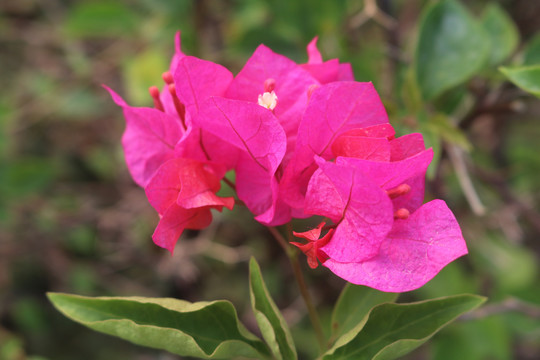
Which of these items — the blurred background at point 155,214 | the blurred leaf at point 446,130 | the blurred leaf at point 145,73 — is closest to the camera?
the blurred leaf at point 446,130

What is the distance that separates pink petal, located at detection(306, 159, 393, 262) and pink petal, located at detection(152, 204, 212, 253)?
0.45ft

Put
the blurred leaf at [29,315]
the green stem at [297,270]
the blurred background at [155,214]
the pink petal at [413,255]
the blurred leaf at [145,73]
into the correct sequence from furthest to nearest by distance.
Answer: the blurred leaf at [29,315]
the blurred leaf at [145,73]
the blurred background at [155,214]
the green stem at [297,270]
the pink petal at [413,255]

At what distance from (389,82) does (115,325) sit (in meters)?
0.80

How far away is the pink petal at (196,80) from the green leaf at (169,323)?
0.21 metres

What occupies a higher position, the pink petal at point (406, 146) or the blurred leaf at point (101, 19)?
the blurred leaf at point (101, 19)

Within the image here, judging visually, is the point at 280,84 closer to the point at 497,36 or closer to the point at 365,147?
the point at 365,147

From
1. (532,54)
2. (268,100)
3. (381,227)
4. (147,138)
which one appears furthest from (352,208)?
(532,54)

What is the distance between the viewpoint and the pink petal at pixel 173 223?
55cm

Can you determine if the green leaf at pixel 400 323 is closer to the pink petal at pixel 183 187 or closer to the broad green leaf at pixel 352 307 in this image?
the broad green leaf at pixel 352 307

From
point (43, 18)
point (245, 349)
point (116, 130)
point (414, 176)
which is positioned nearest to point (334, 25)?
point (414, 176)

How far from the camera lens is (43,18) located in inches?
75.4

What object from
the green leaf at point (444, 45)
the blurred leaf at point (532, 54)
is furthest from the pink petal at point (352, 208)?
the blurred leaf at point (532, 54)

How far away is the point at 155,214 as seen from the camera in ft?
4.65

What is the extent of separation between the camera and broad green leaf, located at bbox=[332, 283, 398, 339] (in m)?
0.63
